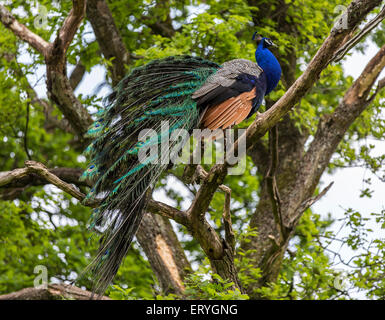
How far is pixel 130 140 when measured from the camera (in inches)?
169

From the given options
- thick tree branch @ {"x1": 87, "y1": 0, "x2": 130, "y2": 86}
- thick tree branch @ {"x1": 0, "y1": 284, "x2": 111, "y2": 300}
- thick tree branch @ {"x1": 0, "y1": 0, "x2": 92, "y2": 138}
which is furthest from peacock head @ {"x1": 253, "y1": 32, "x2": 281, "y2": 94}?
thick tree branch @ {"x1": 0, "y1": 284, "x2": 111, "y2": 300}

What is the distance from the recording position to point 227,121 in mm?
4398

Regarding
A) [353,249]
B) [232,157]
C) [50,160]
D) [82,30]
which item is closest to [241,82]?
[232,157]

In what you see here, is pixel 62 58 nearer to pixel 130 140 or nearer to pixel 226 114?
pixel 130 140

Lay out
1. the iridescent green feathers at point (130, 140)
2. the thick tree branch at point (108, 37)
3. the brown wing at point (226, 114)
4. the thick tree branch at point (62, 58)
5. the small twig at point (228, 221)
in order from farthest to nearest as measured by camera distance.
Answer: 1. the thick tree branch at point (108, 37)
2. the thick tree branch at point (62, 58)
3. the brown wing at point (226, 114)
4. the small twig at point (228, 221)
5. the iridescent green feathers at point (130, 140)

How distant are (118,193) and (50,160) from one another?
5409 mm

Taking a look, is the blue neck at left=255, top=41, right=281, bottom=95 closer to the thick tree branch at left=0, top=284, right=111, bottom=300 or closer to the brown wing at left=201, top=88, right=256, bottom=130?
the brown wing at left=201, top=88, right=256, bottom=130

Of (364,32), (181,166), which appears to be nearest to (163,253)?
(181,166)

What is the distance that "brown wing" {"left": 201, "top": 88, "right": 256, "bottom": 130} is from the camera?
441 cm

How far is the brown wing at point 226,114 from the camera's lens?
4406 millimetres

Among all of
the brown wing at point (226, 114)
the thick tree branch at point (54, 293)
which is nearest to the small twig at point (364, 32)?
the brown wing at point (226, 114)

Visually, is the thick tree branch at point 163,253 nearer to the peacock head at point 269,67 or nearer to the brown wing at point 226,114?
the brown wing at point 226,114

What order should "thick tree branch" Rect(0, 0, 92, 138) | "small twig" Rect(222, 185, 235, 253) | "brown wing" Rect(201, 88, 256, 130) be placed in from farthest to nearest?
"thick tree branch" Rect(0, 0, 92, 138)
"brown wing" Rect(201, 88, 256, 130)
"small twig" Rect(222, 185, 235, 253)
